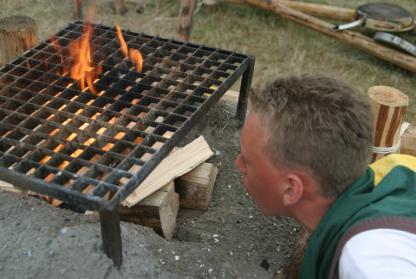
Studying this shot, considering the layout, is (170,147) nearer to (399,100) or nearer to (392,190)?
(392,190)

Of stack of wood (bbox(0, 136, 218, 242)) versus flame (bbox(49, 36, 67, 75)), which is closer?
stack of wood (bbox(0, 136, 218, 242))

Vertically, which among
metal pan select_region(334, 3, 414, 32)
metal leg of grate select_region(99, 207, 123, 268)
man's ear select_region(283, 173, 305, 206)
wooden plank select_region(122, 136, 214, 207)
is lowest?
metal pan select_region(334, 3, 414, 32)

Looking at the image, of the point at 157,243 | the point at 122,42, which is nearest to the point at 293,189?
the point at 157,243

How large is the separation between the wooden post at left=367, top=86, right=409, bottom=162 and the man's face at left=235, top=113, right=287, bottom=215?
4.69 feet

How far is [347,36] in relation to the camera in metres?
6.39

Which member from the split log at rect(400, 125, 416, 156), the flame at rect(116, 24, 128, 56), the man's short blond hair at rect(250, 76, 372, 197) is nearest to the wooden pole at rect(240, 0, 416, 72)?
the split log at rect(400, 125, 416, 156)

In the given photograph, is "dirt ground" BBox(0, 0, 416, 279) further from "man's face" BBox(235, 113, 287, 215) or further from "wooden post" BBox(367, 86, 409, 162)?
"wooden post" BBox(367, 86, 409, 162)

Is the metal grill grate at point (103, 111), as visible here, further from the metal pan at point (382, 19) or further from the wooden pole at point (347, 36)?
the metal pan at point (382, 19)

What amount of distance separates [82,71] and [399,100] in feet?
6.84

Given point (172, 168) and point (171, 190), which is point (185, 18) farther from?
point (171, 190)

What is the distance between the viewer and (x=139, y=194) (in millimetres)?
2932

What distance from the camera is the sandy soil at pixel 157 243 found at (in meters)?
2.45

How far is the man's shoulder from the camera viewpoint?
5.34 feet

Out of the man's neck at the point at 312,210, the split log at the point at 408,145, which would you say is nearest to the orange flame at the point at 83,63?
the man's neck at the point at 312,210
